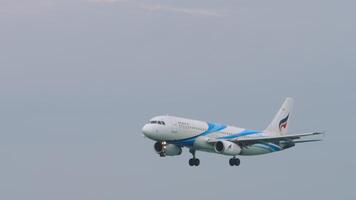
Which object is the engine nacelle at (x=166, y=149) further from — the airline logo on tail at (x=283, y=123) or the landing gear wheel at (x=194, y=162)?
the airline logo on tail at (x=283, y=123)

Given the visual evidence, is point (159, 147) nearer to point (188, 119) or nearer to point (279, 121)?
point (188, 119)

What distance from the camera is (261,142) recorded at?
125m

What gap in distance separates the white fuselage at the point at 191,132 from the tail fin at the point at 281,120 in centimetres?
Result: 1123

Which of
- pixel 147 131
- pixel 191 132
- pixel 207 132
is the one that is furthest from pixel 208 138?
pixel 147 131

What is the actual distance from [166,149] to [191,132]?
12.0ft

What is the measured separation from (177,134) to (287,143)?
21.5 meters

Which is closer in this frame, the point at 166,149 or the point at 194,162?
the point at 166,149

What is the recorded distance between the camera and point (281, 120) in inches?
5541

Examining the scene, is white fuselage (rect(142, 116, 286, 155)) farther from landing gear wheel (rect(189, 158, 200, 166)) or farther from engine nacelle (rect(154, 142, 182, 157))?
landing gear wheel (rect(189, 158, 200, 166))

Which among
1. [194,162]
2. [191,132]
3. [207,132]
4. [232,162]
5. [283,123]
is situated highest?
[283,123]

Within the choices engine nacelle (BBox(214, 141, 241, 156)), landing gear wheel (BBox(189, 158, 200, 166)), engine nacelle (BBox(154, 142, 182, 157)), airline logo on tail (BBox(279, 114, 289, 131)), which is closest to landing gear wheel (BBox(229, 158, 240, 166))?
engine nacelle (BBox(214, 141, 241, 156))

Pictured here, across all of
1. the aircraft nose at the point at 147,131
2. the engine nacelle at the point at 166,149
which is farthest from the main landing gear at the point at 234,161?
the aircraft nose at the point at 147,131

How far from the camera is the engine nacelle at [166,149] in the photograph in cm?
11562

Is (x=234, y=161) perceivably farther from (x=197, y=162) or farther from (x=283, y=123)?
(x=283, y=123)
